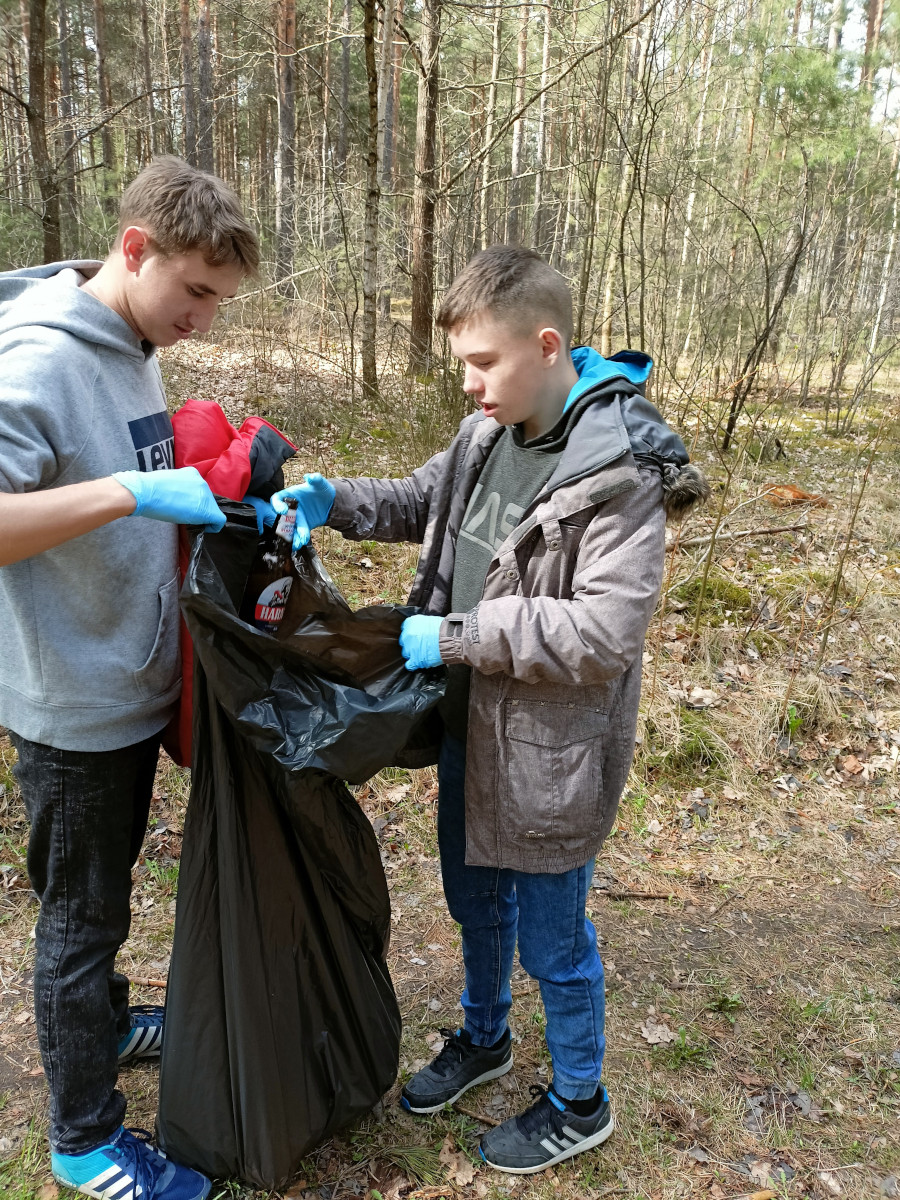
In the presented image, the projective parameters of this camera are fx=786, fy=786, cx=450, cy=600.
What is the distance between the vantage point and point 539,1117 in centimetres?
197

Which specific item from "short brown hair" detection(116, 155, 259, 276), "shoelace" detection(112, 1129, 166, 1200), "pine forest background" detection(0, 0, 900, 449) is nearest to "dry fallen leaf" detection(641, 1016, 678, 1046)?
"shoelace" detection(112, 1129, 166, 1200)

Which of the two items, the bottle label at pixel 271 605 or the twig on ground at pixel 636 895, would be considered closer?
the bottle label at pixel 271 605

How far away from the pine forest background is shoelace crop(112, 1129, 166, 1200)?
14.3 feet

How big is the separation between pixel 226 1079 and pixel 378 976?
1.31 ft

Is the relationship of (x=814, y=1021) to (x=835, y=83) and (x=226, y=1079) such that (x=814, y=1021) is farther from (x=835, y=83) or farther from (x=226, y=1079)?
(x=835, y=83)

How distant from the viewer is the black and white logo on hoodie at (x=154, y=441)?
1576 millimetres

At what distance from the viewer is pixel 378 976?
1917 mm

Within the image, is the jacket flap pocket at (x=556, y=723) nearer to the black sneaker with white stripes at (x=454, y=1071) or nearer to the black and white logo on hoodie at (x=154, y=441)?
the black and white logo on hoodie at (x=154, y=441)

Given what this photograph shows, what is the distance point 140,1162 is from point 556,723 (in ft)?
4.33

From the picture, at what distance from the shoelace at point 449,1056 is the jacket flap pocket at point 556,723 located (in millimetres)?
1065

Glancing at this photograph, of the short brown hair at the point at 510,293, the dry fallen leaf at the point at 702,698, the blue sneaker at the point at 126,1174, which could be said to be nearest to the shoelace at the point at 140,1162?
the blue sneaker at the point at 126,1174

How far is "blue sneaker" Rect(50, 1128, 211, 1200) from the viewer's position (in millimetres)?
1668

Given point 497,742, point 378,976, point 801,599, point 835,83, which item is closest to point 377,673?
point 497,742

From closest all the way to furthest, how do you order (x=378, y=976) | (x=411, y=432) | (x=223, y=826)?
(x=223, y=826)
(x=378, y=976)
(x=411, y=432)
